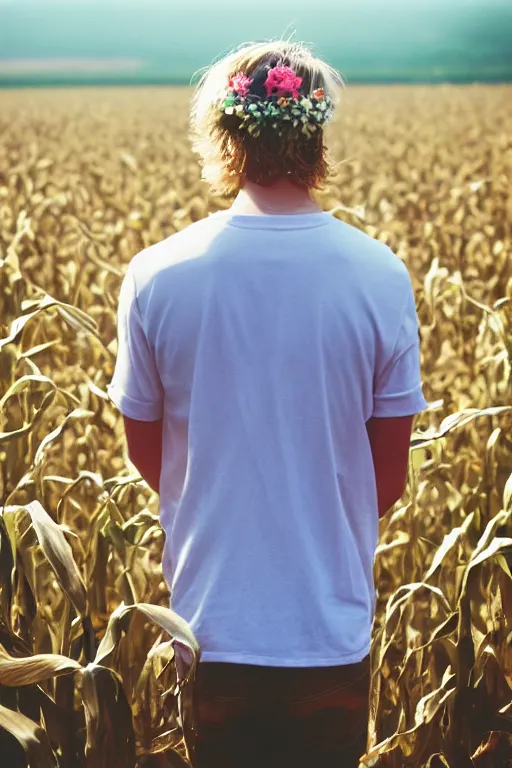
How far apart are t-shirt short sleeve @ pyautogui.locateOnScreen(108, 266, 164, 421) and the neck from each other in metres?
0.20

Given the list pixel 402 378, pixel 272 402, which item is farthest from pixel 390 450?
pixel 272 402

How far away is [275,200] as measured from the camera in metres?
1.52

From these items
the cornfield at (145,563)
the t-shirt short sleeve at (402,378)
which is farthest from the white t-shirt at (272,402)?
the cornfield at (145,563)

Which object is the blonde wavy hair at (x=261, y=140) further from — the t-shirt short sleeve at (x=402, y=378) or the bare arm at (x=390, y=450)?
the bare arm at (x=390, y=450)

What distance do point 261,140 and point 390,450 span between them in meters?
0.54

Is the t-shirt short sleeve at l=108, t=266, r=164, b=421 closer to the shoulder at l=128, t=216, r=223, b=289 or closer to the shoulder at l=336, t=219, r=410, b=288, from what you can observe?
the shoulder at l=128, t=216, r=223, b=289

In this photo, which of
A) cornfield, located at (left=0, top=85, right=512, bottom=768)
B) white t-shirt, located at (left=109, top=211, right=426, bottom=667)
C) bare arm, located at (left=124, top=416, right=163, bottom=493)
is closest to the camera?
white t-shirt, located at (left=109, top=211, right=426, bottom=667)

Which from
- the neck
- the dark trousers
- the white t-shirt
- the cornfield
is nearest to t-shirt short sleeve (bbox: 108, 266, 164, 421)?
the white t-shirt

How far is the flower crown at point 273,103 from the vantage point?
1.50m

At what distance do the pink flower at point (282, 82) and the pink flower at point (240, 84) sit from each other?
0.03 meters

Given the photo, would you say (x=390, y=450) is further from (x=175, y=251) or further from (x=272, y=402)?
(x=175, y=251)

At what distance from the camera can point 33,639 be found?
240cm

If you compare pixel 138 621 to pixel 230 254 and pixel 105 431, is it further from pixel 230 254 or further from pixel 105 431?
pixel 105 431

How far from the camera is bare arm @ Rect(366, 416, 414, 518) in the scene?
64.1 inches
